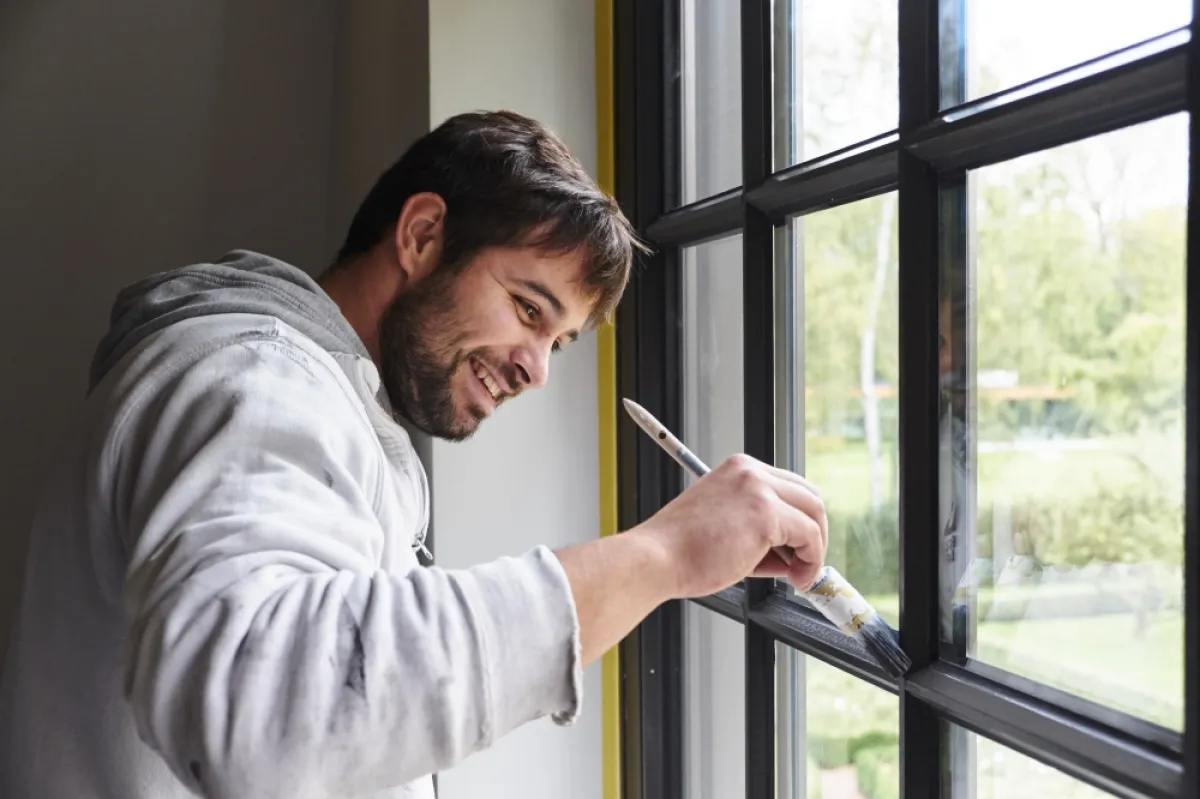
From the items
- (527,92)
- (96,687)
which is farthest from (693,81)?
(96,687)

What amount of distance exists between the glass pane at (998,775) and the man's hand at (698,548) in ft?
0.60

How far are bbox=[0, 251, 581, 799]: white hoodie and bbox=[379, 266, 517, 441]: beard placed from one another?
186mm

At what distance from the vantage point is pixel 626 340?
1.27 metres

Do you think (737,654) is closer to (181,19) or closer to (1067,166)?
(1067,166)

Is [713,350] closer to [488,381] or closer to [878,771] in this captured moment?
[488,381]

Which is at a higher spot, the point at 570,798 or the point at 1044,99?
the point at 1044,99

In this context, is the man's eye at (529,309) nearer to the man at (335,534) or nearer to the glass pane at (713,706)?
the man at (335,534)

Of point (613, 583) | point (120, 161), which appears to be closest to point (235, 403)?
point (613, 583)

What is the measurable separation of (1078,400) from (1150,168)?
16cm

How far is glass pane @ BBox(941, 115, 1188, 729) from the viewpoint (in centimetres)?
60

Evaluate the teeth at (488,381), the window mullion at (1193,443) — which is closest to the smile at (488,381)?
the teeth at (488,381)

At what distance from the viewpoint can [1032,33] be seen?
71 cm

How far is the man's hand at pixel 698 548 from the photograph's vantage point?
610mm

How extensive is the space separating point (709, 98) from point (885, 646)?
0.70m
